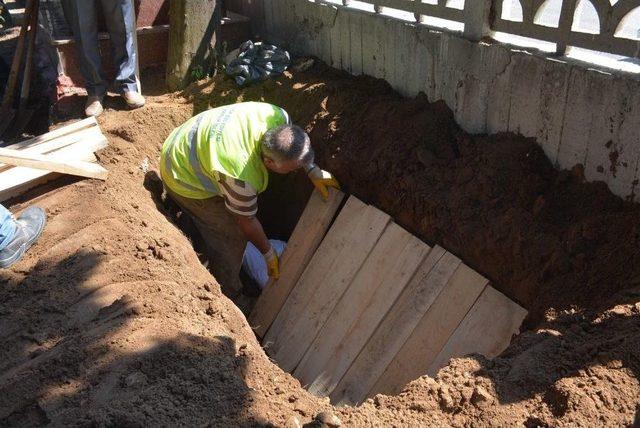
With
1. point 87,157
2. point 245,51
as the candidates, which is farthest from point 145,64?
point 87,157

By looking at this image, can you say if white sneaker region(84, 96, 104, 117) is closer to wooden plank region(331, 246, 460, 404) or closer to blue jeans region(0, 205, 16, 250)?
blue jeans region(0, 205, 16, 250)

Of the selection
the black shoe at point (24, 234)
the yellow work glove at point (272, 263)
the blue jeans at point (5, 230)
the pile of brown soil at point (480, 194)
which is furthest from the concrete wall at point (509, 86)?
the blue jeans at point (5, 230)

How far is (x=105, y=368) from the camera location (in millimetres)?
2711

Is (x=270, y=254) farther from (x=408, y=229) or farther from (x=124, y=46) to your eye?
(x=124, y=46)

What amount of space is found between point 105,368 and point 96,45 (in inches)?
151

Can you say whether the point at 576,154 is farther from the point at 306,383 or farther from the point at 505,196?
the point at 306,383

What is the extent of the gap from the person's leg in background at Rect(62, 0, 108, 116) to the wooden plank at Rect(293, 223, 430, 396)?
3.03 m

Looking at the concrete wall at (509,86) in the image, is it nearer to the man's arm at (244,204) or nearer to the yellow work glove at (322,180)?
the yellow work glove at (322,180)

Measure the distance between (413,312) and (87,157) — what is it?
2.87 metres

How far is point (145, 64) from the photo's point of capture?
6289 mm

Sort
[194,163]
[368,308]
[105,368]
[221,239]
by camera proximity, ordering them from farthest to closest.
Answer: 1. [221,239]
2. [194,163]
3. [368,308]
4. [105,368]

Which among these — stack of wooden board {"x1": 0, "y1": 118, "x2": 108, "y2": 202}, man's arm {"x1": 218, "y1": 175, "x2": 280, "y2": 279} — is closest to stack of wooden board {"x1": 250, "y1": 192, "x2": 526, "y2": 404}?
man's arm {"x1": 218, "y1": 175, "x2": 280, "y2": 279}

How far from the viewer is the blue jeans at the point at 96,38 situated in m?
5.41

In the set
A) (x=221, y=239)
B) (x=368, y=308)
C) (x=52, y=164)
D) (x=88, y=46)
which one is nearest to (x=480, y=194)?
(x=368, y=308)
